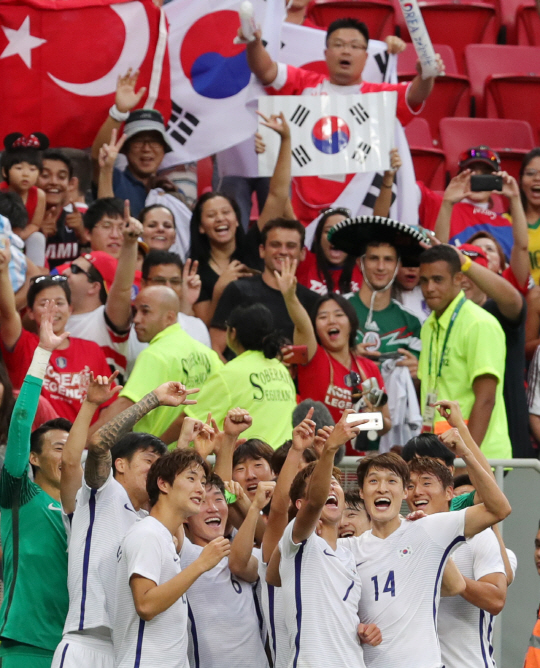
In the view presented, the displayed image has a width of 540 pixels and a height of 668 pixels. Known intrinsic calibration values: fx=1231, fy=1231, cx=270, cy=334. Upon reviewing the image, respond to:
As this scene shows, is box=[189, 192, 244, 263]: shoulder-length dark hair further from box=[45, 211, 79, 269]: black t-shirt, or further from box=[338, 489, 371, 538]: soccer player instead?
box=[338, 489, 371, 538]: soccer player

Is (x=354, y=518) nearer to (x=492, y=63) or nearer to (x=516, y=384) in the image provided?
(x=516, y=384)

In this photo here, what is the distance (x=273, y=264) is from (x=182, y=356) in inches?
47.7

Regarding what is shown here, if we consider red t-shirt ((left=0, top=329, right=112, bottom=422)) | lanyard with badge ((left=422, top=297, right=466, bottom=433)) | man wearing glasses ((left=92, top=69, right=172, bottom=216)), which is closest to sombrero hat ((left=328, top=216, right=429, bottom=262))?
lanyard with badge ((left=422, top=297, right=466, bottom=433))

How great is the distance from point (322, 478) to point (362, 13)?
7.22 metres

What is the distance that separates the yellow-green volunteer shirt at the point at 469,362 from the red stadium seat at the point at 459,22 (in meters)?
5.27

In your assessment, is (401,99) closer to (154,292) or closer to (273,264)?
(273,264)

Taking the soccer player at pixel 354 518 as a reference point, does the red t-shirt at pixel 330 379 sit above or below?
above

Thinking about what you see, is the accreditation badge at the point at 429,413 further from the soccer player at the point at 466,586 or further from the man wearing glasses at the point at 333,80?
the man wearing glasses at the point at 333,80

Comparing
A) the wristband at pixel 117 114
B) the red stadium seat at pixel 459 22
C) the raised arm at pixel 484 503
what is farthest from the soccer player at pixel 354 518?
the red stadium seat at pixel 459 22

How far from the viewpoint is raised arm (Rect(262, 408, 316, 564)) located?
4.54 m

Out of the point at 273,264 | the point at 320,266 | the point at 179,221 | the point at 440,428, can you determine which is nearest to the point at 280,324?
the point at 273,264

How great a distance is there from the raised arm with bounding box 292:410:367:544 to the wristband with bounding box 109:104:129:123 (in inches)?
158

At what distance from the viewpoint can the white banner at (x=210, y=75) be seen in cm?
819

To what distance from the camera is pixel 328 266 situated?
7.42 meters
